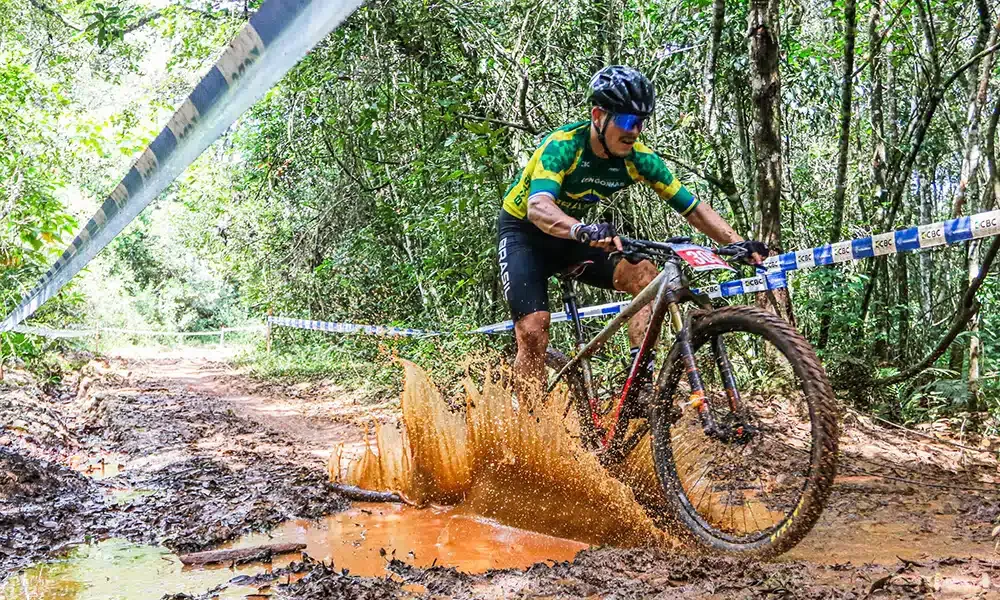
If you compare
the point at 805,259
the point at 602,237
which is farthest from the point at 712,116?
the point at 602,237

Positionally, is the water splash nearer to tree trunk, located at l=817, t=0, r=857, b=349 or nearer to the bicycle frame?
the bicycle frame

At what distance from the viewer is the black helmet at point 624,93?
11.3ft

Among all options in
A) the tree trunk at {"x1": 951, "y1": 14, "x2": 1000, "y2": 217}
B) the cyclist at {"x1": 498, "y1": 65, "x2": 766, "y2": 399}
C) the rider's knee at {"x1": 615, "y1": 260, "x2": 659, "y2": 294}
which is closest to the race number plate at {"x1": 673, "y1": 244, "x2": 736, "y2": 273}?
the cyclist at {"x1": 498, "y1": 65, "x2": 766, "y2": 399}

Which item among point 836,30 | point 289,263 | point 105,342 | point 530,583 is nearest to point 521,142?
point 836,30

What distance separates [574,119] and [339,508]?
480 centimetres

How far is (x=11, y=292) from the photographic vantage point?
29.6ft

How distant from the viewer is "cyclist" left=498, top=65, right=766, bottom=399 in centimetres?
351

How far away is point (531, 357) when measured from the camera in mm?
3977

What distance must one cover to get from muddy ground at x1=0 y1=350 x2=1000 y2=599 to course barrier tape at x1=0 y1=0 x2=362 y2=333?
145cm

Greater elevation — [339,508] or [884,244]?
[884,244]

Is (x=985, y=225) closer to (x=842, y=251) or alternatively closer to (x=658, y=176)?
(x=842, y=251)

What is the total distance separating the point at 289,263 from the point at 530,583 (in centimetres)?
1286

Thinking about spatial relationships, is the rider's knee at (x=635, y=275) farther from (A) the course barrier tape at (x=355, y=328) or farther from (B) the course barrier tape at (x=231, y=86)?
Answer: (A) the course barrier tape at (x=355, y=328)

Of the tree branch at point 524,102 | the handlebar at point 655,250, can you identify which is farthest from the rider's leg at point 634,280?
the tree branch at point 524,102
